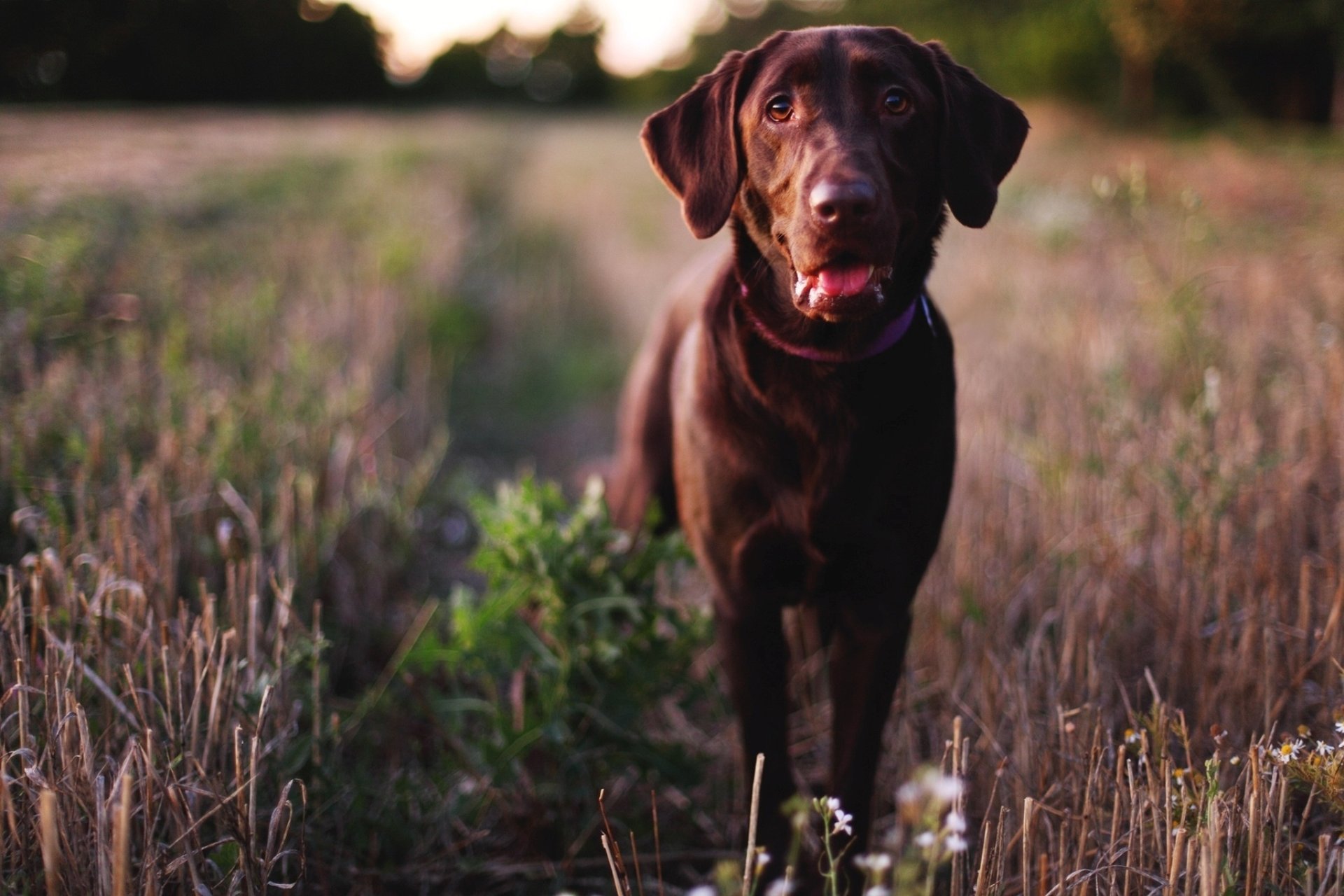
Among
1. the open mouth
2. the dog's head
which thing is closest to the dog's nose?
the dog's head

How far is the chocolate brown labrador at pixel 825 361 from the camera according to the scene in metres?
1.87

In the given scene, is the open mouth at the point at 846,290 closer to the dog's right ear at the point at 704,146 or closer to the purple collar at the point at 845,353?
the purple collar at the point at 845,353

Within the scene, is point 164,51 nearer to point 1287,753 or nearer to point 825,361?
point 825,361

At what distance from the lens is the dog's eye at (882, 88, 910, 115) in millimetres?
1889

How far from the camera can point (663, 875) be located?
7.27ft

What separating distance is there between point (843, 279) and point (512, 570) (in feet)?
3.56

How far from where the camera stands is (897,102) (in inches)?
74.8

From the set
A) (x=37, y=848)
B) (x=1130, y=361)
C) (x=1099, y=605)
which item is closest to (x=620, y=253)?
(x=1130, y=361)

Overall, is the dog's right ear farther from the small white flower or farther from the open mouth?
the small white flower

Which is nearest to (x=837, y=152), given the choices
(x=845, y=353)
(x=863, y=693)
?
(x=845, y=353)

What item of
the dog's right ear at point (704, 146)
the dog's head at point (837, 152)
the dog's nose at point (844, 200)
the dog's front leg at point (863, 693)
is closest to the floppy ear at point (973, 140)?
the dog's head at point (837, 152)

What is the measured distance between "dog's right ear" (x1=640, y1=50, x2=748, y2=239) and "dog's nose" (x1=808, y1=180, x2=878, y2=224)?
0.40 m

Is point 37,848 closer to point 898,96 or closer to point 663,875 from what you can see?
point 663,875

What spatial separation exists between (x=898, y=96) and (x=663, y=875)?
6.16 ft
